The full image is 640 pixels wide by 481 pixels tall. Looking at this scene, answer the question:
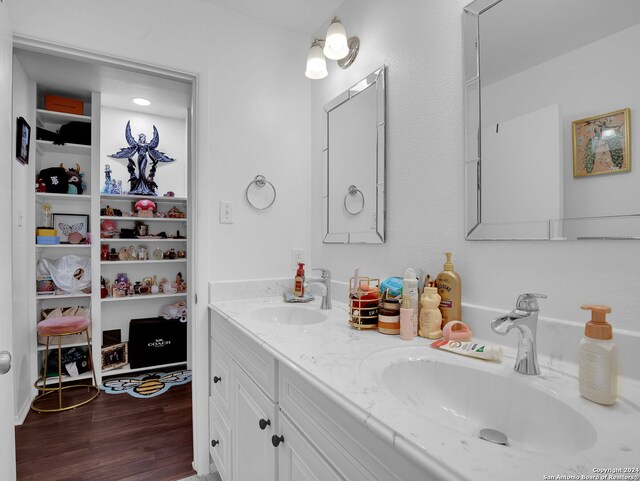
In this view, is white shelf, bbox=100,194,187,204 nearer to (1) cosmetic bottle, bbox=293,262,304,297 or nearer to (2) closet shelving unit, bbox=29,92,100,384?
(2) closet shelving unit, bbox=29,92,100,384

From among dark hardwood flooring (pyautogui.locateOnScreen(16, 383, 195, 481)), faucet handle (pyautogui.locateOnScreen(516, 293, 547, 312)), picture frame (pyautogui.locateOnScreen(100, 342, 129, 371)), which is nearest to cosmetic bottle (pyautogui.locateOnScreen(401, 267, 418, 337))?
faucet handle (pyautogui.locateOnScreen(516, 293, 547, 312))

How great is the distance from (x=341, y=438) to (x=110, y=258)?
3.12 meters

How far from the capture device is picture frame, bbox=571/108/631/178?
78 centimetres

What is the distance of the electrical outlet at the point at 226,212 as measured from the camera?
1.82m

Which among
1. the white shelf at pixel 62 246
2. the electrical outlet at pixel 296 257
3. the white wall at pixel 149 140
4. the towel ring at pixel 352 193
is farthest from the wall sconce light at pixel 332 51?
the white shelf at pixel 62 246

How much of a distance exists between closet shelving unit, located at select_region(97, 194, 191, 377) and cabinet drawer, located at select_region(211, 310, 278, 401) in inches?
64.2

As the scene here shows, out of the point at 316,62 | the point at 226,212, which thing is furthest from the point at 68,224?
the point at 316,62

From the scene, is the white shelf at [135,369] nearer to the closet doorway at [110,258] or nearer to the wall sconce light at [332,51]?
the closet doorway at [110,258]

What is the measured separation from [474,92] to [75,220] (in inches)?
127

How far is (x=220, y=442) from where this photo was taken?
1.59 meters

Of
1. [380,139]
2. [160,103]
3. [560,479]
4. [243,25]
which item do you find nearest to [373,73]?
[380,139]

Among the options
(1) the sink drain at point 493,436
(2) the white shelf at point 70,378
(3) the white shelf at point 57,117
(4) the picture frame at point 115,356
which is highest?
(3) the white shelf at point 57,117

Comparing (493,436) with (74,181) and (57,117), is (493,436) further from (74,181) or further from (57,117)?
(57,117)

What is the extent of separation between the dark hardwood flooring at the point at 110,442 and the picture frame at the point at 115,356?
0.43m
